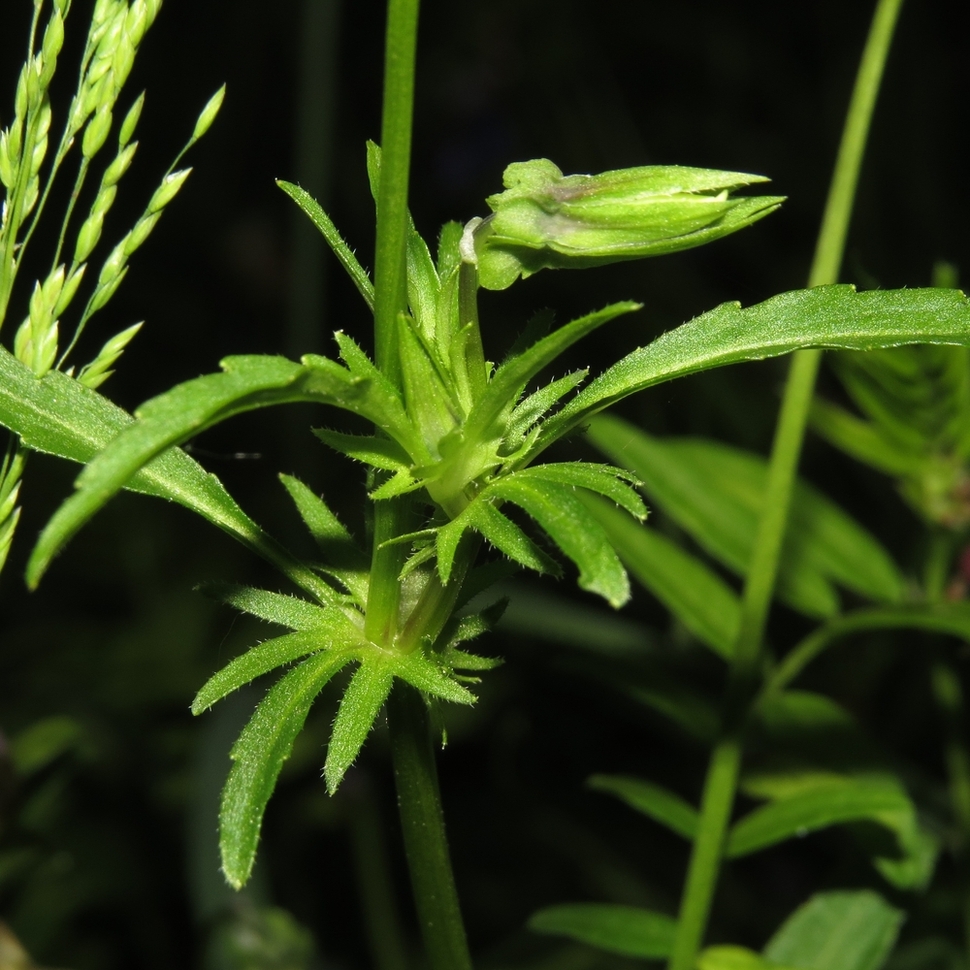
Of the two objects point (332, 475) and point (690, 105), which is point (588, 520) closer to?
point (332, 475)

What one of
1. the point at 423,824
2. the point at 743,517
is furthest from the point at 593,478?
the point at 743,517

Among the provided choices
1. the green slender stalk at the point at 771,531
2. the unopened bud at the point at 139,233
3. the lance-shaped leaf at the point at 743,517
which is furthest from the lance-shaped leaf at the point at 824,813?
the unopened bud at the point at 139,233

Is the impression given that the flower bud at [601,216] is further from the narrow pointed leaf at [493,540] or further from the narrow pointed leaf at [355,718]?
the narrow pointed leaf at [355,718]

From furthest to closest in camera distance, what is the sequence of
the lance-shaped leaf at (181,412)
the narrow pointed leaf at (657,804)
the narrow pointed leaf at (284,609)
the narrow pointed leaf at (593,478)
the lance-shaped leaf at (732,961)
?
1. the narrow pointed leaf at (657,804)
2. the lance-shaped leaf at (732,961)
3. the narrow pointed leaf at (284,609)
4. the narrow pointed leaf at (593,478)
5. the lance-shaped leaf at (181,412)

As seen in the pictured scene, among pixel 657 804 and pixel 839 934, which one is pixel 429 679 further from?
pixel 839 934

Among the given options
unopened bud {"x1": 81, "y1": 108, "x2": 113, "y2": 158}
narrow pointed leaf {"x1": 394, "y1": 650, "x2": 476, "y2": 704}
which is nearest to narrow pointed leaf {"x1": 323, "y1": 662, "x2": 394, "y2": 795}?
narrow pointed leaf {"x1": 394, "y1": 650, "x2": 476, "y2": 704}
